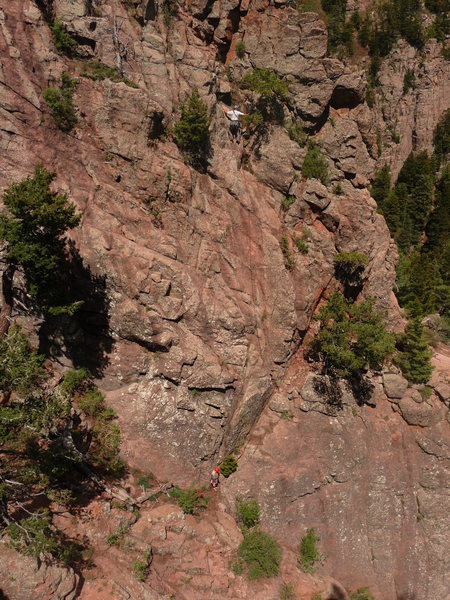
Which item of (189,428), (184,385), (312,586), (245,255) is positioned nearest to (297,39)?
(245,255)

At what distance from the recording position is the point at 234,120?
2669cm

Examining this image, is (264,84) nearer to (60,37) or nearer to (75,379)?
(60,37)

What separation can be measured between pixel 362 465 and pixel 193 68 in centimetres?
2966

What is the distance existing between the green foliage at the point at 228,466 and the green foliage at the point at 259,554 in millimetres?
3364

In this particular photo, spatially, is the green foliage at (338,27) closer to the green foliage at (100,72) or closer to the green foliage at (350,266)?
the green foliage at (350,266)

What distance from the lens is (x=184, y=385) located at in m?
22.4

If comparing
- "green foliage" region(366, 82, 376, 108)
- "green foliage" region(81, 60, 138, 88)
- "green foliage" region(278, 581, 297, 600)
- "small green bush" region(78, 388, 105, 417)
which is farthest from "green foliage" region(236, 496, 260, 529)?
"green foliage" region(366, 82, 376, 108)

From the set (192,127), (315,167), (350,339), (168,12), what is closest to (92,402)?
(192,127)

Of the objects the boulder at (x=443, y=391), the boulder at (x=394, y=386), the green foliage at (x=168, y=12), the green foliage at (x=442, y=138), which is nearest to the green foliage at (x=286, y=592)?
the boulder at (x=394, y=386)

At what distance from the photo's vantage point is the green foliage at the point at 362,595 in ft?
72.4

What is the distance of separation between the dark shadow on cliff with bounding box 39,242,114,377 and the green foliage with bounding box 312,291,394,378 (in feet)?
47.0

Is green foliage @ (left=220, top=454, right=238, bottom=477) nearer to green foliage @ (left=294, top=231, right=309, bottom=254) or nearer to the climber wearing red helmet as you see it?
the climber wearing red helmet

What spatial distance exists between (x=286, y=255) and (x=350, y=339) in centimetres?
764

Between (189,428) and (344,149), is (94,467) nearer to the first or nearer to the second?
(189,428)
